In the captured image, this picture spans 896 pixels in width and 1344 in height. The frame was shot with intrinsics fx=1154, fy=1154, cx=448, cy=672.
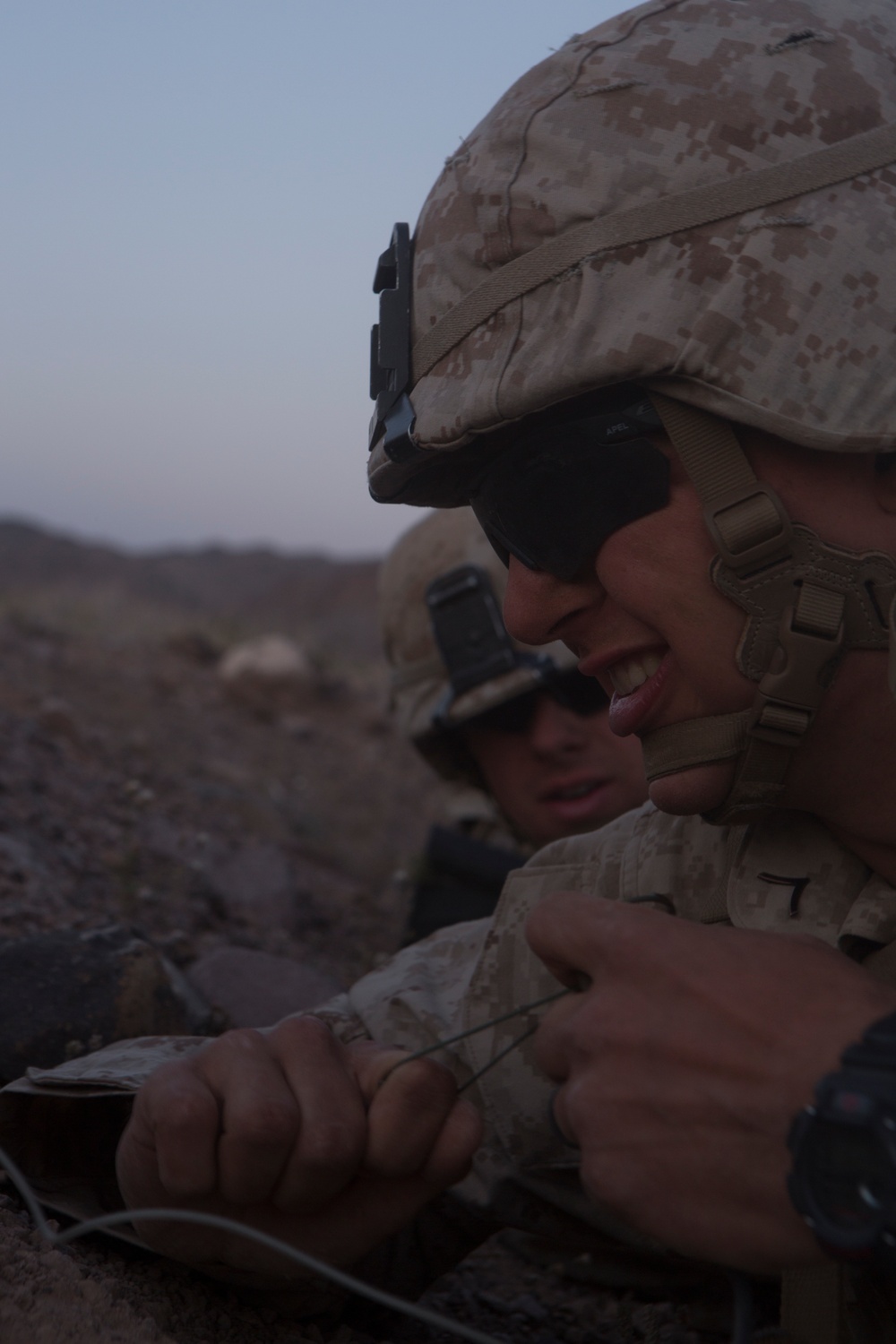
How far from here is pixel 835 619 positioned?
5.52 ft

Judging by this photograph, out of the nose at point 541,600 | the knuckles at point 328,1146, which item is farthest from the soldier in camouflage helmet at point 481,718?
the knuckles at point 328,1146

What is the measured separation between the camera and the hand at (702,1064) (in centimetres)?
123

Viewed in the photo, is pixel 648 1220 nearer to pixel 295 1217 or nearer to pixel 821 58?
pixel 295 1217

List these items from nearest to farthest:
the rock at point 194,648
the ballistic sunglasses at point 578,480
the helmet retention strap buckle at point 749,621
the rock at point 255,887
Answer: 1. the helmet retention strap buckle at point 749,621
2. the ballistic sunglasses at point 578,480
3. the rock at point 255,887
4. the rock at point 194,648

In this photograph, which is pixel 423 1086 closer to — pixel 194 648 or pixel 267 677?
pixel 267 677

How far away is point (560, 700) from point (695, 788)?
2.33 m

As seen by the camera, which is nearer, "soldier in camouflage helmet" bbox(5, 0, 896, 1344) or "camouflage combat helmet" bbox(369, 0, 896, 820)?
"soldier in camouflage helmet" bbox(5, 0, 896, 1344)

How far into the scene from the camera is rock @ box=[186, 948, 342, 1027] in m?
3.13

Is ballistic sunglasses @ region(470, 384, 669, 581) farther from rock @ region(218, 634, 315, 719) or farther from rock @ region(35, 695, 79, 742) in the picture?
rock @ region(218, 634, 315, 719)

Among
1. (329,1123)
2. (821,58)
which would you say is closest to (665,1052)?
(329,1123)

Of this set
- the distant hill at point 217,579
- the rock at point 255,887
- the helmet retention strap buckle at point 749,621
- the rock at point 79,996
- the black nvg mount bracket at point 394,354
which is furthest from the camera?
the distant hill at point 217,579

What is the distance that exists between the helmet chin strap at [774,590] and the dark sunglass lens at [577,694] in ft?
7.64

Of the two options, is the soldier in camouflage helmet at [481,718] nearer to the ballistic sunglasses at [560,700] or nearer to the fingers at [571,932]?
the ballistic sunglasses at [560,700]

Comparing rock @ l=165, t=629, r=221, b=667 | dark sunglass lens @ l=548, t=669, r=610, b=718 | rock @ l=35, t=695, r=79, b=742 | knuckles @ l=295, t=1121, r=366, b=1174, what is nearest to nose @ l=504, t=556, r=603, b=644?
knuckles @ l=295, t=1121, r=366, b=1174
